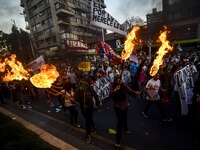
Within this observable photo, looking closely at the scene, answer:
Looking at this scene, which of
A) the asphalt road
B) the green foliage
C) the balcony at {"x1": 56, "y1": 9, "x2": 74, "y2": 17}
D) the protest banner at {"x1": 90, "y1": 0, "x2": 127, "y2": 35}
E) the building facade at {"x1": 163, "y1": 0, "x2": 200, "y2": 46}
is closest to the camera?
the asphalt road

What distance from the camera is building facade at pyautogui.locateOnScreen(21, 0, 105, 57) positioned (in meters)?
46.8

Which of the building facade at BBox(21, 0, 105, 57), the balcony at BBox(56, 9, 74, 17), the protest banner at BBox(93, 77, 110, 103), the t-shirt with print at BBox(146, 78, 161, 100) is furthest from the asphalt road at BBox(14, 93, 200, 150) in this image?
the balcony at BBox(56, 9, 74, 17)

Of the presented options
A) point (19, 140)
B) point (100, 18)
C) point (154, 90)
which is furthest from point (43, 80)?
point (100, 18)

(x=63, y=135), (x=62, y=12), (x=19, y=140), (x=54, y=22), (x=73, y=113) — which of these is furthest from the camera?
(x=54, y=22)

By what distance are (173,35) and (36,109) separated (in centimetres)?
3469

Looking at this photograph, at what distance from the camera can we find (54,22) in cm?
4712

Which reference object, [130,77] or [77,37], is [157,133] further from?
[77,37]

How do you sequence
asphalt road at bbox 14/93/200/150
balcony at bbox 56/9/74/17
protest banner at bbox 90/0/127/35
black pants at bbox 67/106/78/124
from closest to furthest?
asphalt road at bbox 14/93/200/150
black pants at bbox 67/106/78/124
protest banner at bbox 90/0/127/35
balcony at bbox 56/9/74/17

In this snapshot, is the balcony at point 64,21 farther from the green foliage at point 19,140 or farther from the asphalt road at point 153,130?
the green foliage at point 19,140

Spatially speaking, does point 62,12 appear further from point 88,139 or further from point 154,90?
point 88,139

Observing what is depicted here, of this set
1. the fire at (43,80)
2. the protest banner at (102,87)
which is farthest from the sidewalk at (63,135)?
the protest banner at (102,87)

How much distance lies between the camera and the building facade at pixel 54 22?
46.8 m

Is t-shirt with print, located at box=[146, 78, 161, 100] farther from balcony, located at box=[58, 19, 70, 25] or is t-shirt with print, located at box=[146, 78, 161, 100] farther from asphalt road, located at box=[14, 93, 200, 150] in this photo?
balcony, located at box=[58, 19, 70, 25]

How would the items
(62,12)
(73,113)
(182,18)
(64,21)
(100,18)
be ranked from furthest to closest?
(64,21) → (62,12) → (182,18) → (100,18) → (73,113)
